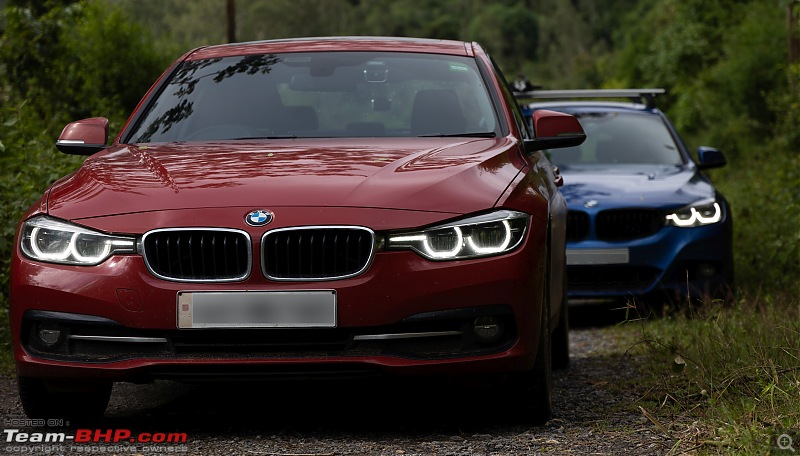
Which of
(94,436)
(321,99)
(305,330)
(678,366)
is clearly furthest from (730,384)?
(94,436)

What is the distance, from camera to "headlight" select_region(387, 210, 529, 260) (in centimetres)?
482

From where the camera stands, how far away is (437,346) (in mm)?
4922

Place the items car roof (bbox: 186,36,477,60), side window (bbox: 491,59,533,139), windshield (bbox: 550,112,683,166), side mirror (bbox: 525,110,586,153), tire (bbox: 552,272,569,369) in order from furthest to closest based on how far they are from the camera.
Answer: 1. windshield (bbox: 550,112,683,166)
2. tire (bbox: 552,272,569,369)
3. car roof (bbox: 186,36,477,60)
4. side window (bbox: 491,59,533,139)
5. side mirror (bbox: 525,110,586,153)

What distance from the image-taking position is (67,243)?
496cm

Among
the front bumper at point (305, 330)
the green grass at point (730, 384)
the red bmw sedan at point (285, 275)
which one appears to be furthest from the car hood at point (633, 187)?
the front bumper at point (305, 330)

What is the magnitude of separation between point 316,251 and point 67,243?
889mm

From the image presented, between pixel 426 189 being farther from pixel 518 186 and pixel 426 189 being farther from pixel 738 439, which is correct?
pixel 738 439

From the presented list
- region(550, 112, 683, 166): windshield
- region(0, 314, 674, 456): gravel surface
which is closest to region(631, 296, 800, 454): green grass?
region(0, 314, 674, 456): gravel surface

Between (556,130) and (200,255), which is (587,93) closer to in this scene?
(556,130)

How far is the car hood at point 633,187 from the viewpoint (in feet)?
31.4

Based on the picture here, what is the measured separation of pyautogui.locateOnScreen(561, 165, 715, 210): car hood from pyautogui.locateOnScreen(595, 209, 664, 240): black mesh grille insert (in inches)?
2.0

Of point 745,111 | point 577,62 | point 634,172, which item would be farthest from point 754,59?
point 577,62

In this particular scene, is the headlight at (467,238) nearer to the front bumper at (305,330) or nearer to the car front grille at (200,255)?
the front bumper at (305,330)

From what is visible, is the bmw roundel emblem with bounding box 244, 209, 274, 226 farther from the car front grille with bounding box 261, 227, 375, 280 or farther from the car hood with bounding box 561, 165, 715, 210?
the car hood with bounding box 561, 165, 715, 210
